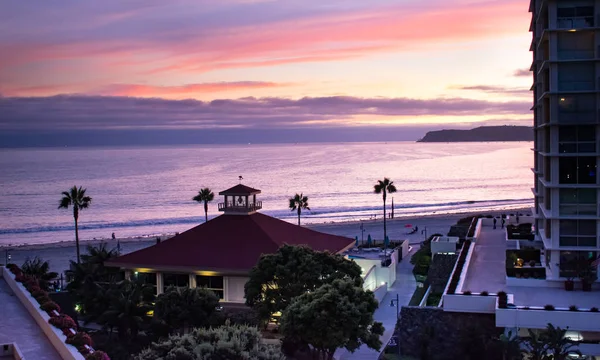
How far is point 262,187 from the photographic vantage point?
6550 inches

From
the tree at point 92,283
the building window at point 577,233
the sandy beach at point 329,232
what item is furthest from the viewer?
the sandy beach at point 329,232

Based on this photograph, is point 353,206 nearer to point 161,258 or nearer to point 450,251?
point 450,251

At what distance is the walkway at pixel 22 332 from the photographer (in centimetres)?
2042

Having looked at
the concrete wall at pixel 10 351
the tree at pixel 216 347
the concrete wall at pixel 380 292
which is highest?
the tree at pixel 216 347

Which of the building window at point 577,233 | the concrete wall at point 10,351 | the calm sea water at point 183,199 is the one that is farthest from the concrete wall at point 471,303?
the calm sea water at point 183,199

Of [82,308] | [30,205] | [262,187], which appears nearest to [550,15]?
[82,308]

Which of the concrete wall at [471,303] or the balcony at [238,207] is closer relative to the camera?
the concrete wall at [471,303]

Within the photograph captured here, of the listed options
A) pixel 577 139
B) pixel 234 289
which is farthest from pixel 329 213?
pixel 577 139

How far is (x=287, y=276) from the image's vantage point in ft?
102

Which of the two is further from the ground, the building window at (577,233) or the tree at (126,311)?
the building window at (577,233)

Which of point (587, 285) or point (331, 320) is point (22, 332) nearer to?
point (331, 320)

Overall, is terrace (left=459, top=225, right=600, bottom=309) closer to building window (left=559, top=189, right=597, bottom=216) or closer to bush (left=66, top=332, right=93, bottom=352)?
building window (left=559, top=189, right=597, bottom=216)

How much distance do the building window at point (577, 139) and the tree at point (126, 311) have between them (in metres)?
21.0

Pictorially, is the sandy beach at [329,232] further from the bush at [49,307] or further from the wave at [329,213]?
the bush at [49,307]
